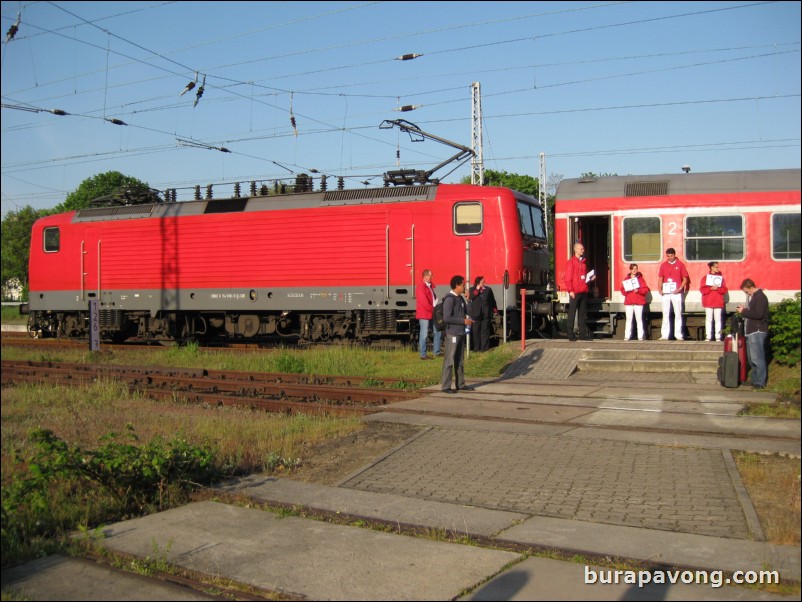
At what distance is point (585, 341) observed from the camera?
626 inches

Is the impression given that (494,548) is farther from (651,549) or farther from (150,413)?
(150,413)

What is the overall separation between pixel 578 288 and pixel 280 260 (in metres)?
8.12

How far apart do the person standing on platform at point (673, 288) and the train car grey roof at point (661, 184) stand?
4.85 feet

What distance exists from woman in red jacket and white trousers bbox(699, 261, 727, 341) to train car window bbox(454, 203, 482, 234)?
5499 mm

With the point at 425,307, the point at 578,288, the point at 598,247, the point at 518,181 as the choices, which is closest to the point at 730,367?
the point at 578,288

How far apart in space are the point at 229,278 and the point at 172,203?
10.3ft

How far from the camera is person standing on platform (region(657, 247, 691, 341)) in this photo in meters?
15.1

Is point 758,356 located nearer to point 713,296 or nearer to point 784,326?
point 784,326

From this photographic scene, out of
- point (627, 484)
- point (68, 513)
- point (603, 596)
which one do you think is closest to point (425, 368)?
point (627, 484)

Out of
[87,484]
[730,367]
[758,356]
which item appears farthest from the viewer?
[730,367]

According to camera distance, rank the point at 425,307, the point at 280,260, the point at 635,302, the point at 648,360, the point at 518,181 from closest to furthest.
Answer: the point at 648,360 → the point at 635,302 → the point at 425,307 → the point at 280,260 → the point at 518,181

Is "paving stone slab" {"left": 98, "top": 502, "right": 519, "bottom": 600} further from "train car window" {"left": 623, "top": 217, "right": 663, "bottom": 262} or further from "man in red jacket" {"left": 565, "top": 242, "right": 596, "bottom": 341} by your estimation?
"train car window" {"left": 623, "top": 217, "right": 663, "bottom": 262}

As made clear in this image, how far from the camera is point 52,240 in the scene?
2459 centimetres

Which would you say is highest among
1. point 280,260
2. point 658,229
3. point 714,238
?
point 658,229
